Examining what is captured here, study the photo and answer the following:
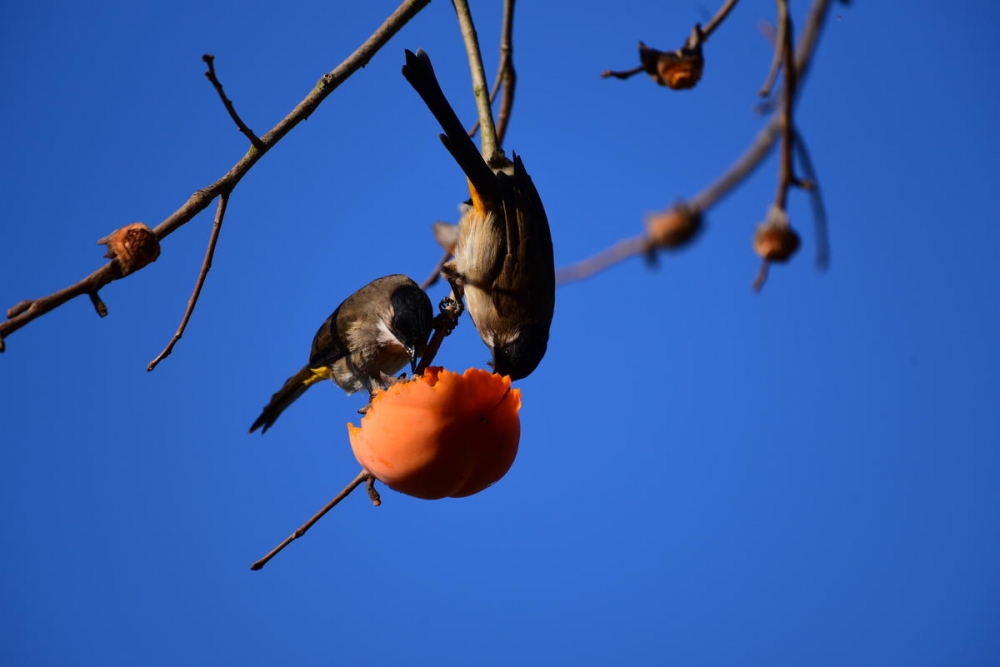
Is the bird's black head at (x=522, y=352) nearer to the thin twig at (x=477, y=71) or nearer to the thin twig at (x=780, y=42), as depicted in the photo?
the thin twig at (x=477, y=71)

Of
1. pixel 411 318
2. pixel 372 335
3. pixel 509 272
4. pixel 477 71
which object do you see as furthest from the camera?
pixel 372 335

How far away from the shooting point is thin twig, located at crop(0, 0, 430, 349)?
1.72 m

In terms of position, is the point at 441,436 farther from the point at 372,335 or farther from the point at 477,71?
the point at 372,335

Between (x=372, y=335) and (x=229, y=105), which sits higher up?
(x=372, y=335)

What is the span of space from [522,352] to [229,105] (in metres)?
2.49

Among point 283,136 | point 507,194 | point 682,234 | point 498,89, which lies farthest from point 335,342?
point 682,234

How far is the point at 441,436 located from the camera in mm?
2293

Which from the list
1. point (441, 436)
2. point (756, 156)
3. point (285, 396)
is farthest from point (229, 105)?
point (285, 396)

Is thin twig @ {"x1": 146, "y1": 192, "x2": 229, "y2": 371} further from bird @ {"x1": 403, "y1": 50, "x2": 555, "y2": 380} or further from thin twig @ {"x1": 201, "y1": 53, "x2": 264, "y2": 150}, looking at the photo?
bird @ {"x1": 403, "y1": 50, "x2": 555, "y2": 380}

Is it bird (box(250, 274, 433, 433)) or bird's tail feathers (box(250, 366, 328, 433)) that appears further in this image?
bird's tail feathers (box(250, 366, 328, 433))

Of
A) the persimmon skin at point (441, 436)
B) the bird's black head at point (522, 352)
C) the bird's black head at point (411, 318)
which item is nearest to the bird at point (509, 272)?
the bird's black head at point (522, 352)

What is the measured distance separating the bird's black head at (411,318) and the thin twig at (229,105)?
2021mm

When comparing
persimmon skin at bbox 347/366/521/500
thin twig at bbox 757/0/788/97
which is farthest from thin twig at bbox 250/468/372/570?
thin twig at bbox 757/0/788/97

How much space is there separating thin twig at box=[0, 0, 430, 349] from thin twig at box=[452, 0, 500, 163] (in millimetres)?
530
